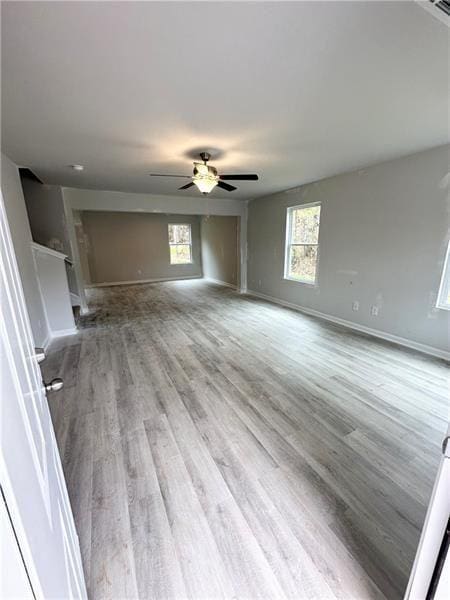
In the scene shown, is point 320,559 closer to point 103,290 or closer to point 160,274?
point 103,290

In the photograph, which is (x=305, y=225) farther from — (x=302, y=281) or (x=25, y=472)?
(x=25, y=472)

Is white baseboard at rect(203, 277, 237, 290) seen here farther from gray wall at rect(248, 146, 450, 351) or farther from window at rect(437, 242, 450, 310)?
window at rect(437, 242, 450, 310)

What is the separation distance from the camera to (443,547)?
636 mm

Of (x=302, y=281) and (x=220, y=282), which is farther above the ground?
(x=302, y=281)

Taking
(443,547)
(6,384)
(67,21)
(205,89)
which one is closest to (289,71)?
(205,89)

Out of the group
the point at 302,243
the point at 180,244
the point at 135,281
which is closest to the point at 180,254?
the point at 180,244

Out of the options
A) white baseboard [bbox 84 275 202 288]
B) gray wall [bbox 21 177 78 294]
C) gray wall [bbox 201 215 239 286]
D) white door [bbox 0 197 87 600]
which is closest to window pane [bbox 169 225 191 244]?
gray wall [bbox 201 215 239 286]

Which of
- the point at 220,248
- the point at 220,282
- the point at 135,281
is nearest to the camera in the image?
the point at 220,248

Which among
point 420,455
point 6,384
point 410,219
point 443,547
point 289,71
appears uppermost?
point 289,71

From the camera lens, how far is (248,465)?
5.21 ft

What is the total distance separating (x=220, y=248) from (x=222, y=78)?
6431 millimetres

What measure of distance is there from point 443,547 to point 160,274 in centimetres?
869

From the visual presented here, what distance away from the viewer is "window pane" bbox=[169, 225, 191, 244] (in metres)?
8.66

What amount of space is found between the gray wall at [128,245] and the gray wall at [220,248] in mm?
767
